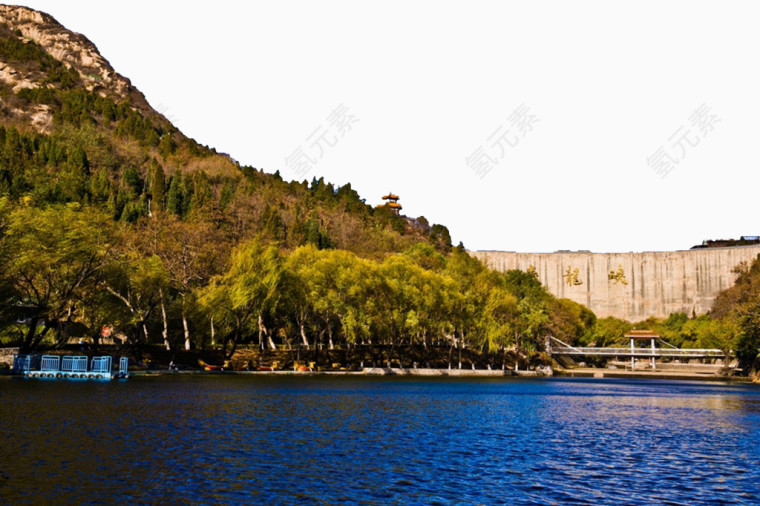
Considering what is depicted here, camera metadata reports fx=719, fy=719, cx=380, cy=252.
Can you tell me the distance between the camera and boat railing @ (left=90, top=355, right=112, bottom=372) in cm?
5105

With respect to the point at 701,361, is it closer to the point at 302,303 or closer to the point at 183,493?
the point at 302,303

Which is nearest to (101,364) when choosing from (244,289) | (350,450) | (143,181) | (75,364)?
(75,364)

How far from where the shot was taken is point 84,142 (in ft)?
422

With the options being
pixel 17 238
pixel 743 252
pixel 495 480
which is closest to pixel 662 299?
pixel 743 252

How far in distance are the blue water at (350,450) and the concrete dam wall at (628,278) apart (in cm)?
12270

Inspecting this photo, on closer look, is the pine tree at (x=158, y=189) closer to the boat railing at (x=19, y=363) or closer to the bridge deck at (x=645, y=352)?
the boat railing at (x=19, y=363)

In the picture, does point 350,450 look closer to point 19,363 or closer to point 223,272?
point 19,363

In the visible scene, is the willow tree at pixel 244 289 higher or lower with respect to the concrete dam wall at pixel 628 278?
lower

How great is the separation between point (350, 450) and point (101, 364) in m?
33.0

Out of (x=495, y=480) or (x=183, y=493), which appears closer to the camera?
(x=183, y=493)

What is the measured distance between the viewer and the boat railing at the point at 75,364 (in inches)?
2020

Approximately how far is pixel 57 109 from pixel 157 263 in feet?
414

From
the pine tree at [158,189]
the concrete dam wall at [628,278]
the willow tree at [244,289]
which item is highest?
the pine tree at [158,189]

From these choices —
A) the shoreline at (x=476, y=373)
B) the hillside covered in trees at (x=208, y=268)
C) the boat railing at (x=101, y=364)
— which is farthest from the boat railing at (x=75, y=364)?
the shoreline at (x=476, y=373)
